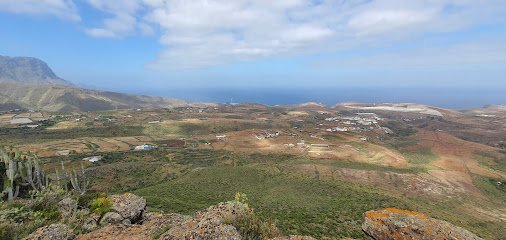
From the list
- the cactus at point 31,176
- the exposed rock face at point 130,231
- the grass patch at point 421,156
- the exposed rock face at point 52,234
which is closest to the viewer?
the exposed rock face at point 52,234

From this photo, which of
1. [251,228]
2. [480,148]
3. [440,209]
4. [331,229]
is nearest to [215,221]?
[251,228]

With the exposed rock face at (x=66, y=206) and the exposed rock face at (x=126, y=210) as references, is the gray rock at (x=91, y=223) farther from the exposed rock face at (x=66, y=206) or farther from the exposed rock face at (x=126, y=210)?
the exposed rock face at (x=66, y=206)

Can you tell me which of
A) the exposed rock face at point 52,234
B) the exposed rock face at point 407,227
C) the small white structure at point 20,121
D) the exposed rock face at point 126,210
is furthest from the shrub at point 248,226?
the small white structure at point 20,121

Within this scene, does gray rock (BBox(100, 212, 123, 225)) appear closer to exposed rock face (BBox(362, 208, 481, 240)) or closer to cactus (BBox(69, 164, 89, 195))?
exposed rock face (BBox(362, 208, 481, 240))

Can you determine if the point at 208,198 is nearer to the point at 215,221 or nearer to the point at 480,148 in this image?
the point at 215,221

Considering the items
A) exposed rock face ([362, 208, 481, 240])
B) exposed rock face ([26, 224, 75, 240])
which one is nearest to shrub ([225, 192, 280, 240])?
exposed rock face ([362, 208, 481, 240])

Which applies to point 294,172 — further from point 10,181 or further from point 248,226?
point 248,226

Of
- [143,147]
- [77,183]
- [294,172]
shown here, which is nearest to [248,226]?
[77,183]
